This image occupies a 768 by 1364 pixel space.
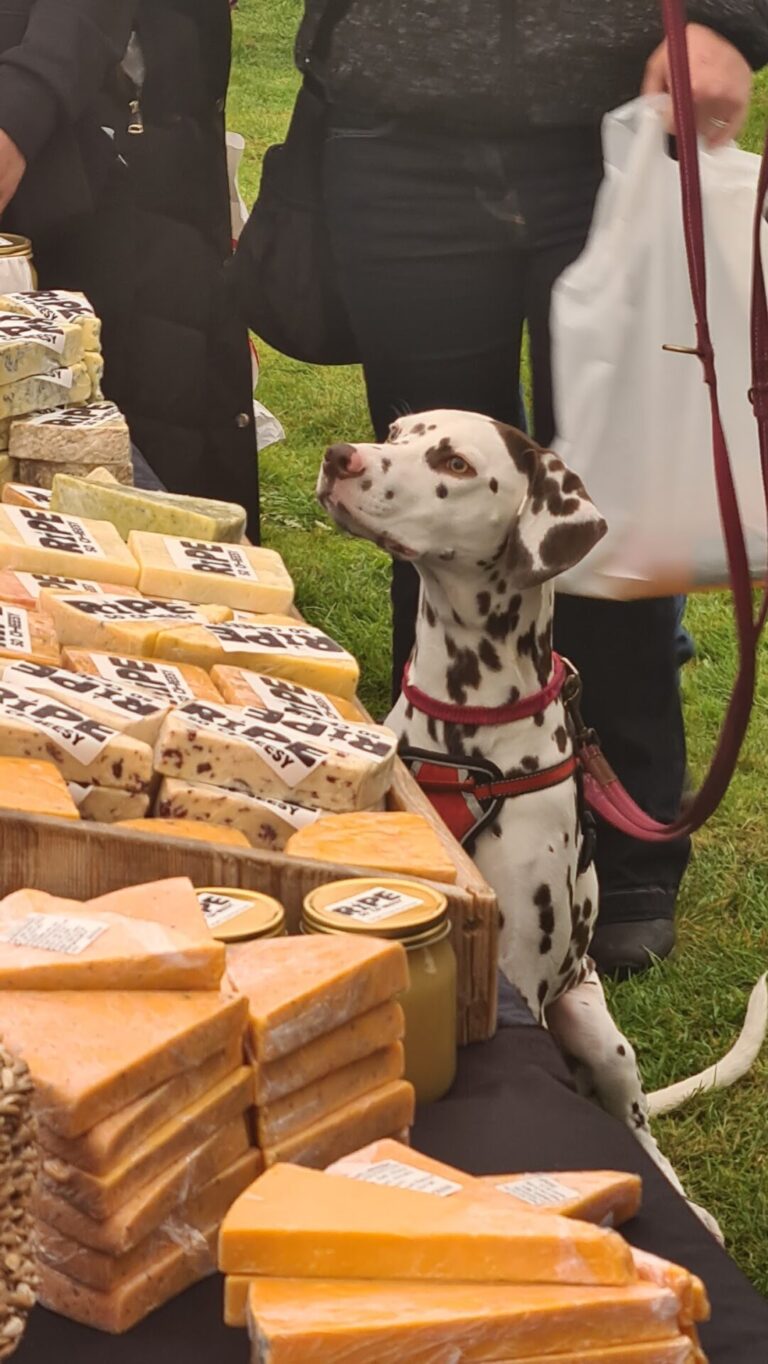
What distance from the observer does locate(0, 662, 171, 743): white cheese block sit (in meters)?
1.91

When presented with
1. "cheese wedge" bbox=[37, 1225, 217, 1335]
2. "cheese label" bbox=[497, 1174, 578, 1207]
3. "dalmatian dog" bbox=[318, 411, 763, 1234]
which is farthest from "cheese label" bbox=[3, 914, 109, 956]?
"dalmatian dog" bbox=[318, 411, 763, 1234]

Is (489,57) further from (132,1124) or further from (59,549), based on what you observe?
(132,1124)

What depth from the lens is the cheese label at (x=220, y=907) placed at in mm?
1570

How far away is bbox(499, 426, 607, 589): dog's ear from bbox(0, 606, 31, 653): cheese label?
2.50 ft

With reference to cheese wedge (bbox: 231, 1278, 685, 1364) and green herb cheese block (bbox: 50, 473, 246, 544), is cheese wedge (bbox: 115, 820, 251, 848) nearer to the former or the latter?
cheese wedge (bbox: 231, 1278, 685, 1364)

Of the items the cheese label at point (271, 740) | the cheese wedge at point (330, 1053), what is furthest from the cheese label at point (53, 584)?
the cheese wedge at point (330, 1053)

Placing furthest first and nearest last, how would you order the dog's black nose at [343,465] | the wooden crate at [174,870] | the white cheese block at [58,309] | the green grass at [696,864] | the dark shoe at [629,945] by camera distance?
1. the dark shoe at [629,945]
2. the white cheese block at [58,309]
3. the green grass at [696,864]
4. the dog's black nose at [343,465]
5. the wooden crate at [174,870]

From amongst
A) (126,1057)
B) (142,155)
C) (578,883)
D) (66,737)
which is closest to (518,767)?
(578,883)

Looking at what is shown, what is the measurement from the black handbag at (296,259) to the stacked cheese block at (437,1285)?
8.17ft

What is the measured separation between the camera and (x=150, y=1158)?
128 centimetres

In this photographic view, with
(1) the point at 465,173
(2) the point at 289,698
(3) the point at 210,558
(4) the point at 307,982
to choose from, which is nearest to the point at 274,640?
(2) the point at 289,698

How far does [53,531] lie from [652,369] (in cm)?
88

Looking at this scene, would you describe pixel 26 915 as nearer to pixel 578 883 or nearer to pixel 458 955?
pixel 458 955

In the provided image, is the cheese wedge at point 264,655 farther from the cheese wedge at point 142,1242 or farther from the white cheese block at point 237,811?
A: the cheese wedge at point 142,1242
